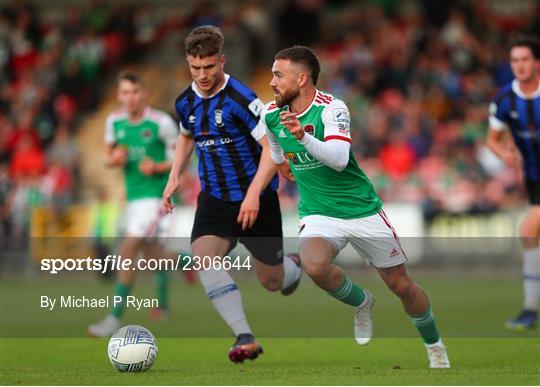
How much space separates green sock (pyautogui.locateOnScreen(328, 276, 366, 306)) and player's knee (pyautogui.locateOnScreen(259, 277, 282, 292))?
1175 mm

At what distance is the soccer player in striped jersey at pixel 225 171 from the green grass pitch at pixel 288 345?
0.76 m

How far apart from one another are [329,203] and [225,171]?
136 cm

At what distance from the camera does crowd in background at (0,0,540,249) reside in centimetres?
2242

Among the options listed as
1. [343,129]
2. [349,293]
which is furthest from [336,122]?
[349,293]

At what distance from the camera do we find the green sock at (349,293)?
890 centimetres

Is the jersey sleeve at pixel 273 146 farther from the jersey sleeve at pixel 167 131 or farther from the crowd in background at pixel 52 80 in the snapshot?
the crowd in background at pixel 52 80

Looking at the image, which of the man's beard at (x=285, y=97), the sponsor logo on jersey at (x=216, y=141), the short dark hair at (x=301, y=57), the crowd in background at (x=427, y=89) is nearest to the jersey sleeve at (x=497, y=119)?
the sponsor logo on jersey at (x=216, y=141)

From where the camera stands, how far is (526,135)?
12.3m

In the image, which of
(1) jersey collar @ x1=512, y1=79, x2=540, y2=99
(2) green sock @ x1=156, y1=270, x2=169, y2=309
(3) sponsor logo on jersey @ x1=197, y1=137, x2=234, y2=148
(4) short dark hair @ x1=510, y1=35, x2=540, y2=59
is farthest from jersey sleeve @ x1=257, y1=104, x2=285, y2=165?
(2) green sock @ x1=156, y1=270, x2=169, y2=309

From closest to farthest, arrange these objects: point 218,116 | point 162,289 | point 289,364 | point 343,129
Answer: point 343,129
point 289,364
point 218,116
point 162,289

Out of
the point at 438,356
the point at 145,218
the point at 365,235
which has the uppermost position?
the point at 365,235

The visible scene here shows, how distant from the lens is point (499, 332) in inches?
467

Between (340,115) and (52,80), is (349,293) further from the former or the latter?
(52,80)

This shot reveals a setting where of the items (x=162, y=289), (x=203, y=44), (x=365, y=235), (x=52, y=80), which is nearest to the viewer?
(x=365, y=235)
